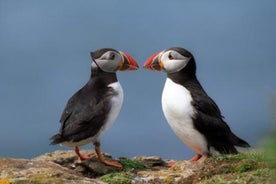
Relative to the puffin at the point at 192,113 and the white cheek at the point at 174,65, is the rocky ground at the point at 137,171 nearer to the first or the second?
the puffin at the point at 192,113

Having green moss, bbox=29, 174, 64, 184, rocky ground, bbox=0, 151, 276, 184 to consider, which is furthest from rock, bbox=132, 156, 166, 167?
green moss, bbox=29, 174, 64, 184

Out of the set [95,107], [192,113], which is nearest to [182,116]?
[192,113]

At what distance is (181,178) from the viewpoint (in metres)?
6.89

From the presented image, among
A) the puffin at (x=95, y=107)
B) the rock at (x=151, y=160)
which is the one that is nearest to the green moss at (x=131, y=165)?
the puffin at (x=95, y=107)

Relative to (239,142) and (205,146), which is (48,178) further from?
(239,142)

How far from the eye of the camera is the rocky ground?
5.85 metres

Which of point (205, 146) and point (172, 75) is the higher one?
point (172, 75)

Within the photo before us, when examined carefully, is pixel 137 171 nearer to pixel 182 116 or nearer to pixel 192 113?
pixel 182 116

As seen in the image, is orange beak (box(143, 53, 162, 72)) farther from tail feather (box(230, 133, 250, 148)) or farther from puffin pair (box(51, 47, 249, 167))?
tail feather (box(230, 133, 250, 148))

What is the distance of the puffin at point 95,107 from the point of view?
8180 mm

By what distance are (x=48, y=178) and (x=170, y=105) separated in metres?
3.04

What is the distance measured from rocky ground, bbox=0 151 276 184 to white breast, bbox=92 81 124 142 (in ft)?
1.67

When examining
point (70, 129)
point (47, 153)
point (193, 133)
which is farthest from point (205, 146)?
point (47, 153)

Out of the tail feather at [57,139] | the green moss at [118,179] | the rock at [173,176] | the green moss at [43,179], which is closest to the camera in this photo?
the green moss at [43,179]
